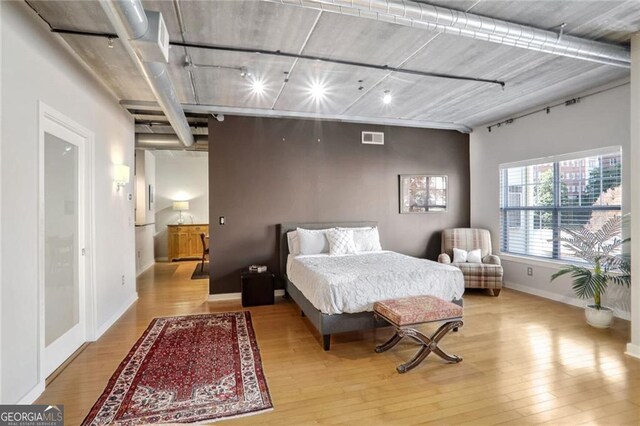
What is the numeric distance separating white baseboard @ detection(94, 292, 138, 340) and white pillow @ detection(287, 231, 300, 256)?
2399mm

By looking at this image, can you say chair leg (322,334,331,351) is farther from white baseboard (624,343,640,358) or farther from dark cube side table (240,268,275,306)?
white baseboard (624,343,640,358)

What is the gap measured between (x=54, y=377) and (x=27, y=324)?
26.8 inches

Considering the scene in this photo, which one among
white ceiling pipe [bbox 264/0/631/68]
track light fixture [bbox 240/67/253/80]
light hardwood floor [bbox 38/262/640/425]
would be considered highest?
track light fixture [bbox 240/67/253/80]

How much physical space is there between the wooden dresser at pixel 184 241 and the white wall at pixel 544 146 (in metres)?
6.66

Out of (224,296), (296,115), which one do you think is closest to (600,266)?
(296,115)

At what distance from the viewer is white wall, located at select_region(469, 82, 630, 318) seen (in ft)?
12.8

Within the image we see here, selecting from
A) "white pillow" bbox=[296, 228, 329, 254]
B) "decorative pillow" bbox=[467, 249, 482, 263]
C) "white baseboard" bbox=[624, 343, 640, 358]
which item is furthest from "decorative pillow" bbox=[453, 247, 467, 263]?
"white baseboard" bbox=[624, 343, 640, 358]

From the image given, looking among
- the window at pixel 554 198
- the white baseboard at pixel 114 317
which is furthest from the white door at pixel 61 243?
the window at pixel 554 198

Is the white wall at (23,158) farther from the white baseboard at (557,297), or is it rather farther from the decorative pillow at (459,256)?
the white baseboard at (557,297)

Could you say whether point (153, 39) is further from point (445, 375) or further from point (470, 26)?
point (445, 375)

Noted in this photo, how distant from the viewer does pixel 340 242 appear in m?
4.73

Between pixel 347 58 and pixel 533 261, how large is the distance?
14.0 feet

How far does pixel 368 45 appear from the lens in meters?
2.98

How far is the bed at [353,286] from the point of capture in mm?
3078
